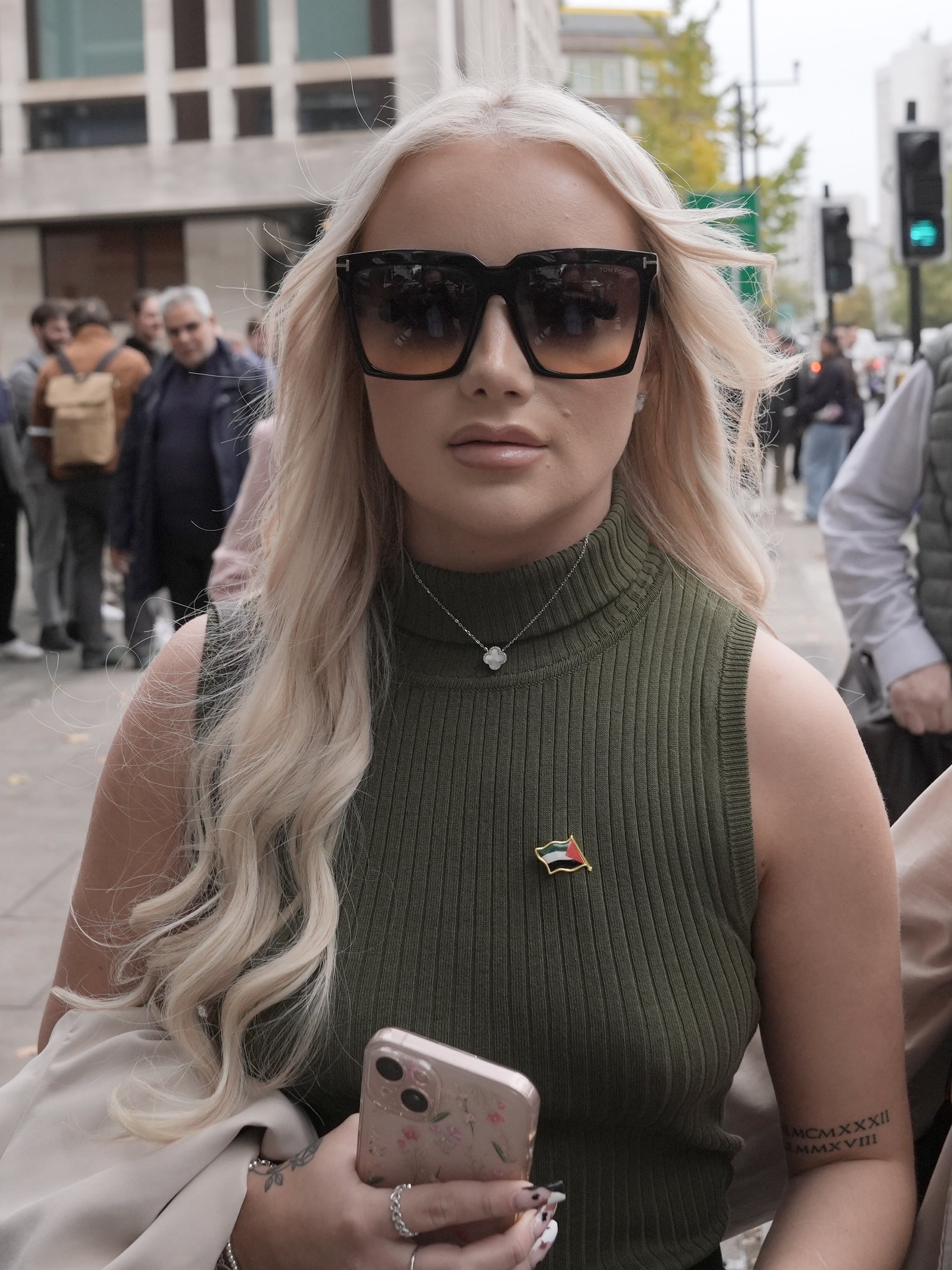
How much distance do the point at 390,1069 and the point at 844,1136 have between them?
0.61 metres

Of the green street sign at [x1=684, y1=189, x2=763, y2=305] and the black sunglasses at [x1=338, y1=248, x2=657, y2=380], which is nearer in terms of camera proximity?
the black sunglasses at [x1=338, y1=248, x2=657, y2=380]

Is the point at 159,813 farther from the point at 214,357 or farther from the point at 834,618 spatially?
the point at 834,618

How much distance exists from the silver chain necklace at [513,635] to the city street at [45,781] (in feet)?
1.15

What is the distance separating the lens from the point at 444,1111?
130 centimetres

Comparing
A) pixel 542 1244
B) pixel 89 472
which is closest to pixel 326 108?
pixel 89 472

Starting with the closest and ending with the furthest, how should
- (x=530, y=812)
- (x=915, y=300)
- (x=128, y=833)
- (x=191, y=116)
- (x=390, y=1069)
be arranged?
(x=390, y=1069), (x=530, y=812), (x=128, y=833), (x=915, y=300), (x=191, y=116)

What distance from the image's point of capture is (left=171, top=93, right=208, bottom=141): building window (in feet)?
104

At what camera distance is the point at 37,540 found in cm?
987

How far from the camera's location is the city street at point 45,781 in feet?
13.7

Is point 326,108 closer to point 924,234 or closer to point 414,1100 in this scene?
point 924,234

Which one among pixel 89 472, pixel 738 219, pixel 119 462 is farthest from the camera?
pixel 89 472

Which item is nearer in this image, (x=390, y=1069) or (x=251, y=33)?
(x=390, y=1069)

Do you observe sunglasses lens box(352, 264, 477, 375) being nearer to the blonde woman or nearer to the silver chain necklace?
the blonde woman

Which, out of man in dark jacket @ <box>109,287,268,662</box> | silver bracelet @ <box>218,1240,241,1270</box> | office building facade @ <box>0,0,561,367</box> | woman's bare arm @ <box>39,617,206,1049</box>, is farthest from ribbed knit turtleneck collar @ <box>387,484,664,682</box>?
office building facade @ <box>0,0,561,367</box>
